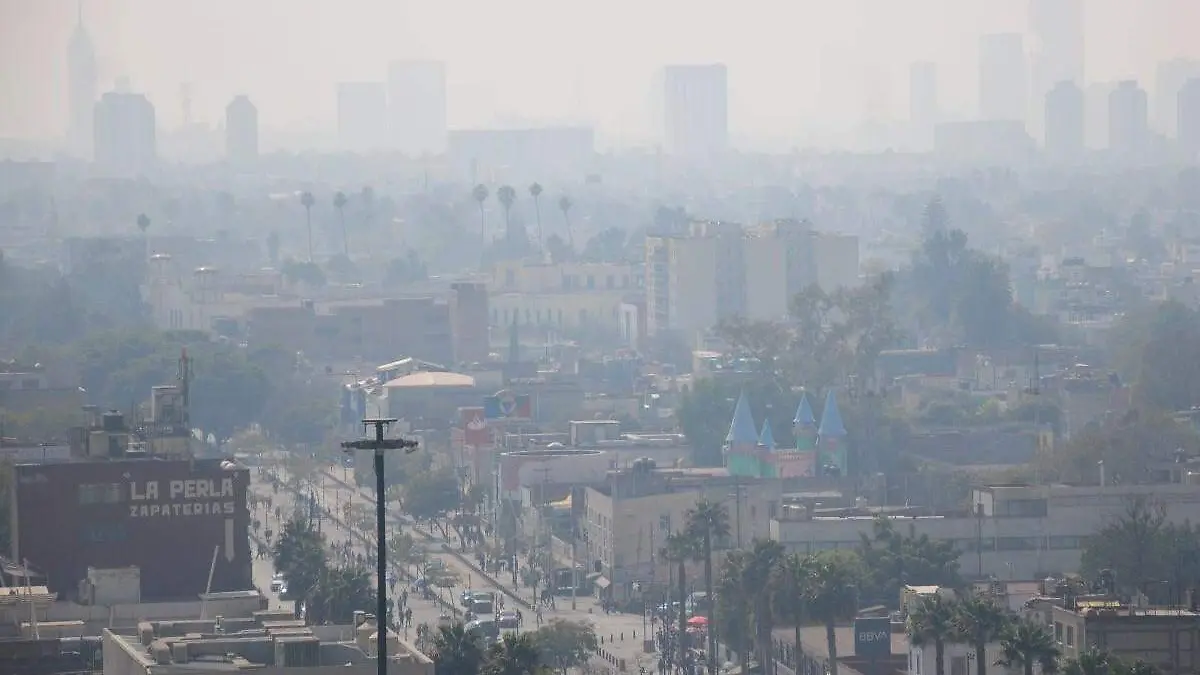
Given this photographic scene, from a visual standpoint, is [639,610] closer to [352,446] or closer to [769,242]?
[352,446]

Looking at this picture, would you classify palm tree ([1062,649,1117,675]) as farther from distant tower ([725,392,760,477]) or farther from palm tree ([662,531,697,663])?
distant tower ([725,392,760,477])

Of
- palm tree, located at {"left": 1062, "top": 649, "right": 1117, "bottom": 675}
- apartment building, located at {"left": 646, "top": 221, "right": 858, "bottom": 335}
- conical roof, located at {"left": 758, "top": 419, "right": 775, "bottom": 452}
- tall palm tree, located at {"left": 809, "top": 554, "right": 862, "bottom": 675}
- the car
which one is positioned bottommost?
the car

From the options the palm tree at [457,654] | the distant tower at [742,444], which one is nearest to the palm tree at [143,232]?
the distant tower at [742,444]

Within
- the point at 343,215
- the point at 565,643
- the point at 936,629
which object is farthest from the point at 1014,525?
the point at 343,215

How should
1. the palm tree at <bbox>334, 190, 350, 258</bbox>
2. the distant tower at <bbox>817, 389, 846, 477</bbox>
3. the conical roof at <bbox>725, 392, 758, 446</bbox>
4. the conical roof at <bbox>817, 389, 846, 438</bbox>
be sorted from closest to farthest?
the conical roof at <bbox>725, 392, 758, 446</bbox> < the distant tower at <bbox>817, 389, 846, 477</bbox> < the conical roof at <bbox>817, 389, 846, 438</bbox> < the palm tree at <bbox>334, 190, 350, 258</bbox>

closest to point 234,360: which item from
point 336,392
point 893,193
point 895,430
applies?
point 336,392

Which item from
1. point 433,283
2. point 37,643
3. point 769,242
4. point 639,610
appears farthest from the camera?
point 433,283

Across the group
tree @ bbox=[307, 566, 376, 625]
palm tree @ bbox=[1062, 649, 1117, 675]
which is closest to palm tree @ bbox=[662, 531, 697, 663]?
tree @ bbox=[307, 566, 376, 625]
